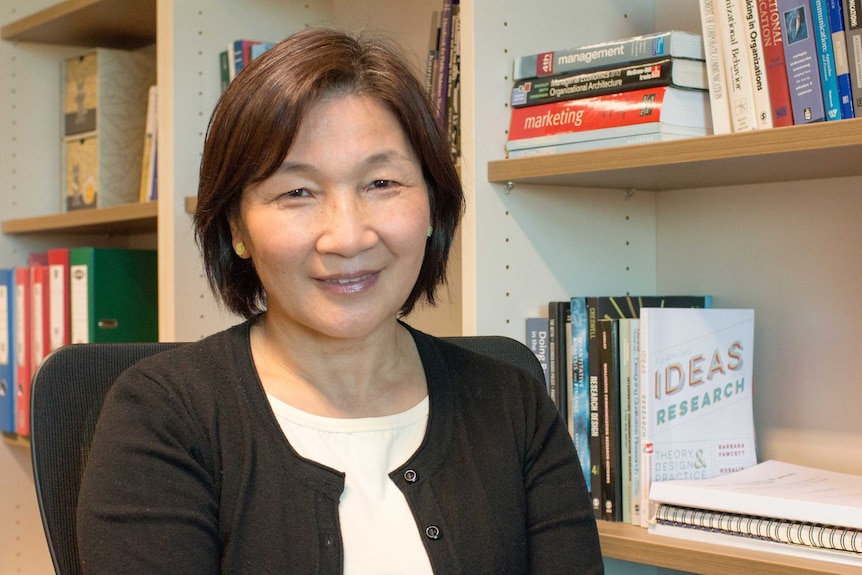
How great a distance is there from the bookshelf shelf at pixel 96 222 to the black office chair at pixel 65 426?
3.22ft

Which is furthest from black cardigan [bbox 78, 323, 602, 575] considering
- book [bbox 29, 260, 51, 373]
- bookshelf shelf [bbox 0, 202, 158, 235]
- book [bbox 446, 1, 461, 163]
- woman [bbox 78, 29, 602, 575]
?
book [bbox 29, 260, 51, 373]

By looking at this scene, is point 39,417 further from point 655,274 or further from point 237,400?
point 655,274

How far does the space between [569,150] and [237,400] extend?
64cm

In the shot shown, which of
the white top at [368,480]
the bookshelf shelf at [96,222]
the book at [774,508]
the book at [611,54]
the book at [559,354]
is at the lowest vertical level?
the book at [774,508]

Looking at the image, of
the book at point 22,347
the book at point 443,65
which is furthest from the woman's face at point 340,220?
the book at point 22,347

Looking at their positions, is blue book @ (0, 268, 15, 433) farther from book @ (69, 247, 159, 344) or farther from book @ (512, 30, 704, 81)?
book @ (512, 30, 704, 81)

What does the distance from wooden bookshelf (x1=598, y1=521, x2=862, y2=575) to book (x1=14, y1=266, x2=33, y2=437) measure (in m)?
1.46

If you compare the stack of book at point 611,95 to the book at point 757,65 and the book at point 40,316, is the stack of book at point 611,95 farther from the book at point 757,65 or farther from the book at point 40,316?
the book at point 40,316

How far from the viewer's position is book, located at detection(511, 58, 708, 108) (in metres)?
1.33

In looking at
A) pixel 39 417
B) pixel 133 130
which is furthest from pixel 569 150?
pixel 133 130

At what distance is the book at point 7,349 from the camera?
2.32m

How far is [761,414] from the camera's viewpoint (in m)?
1.54

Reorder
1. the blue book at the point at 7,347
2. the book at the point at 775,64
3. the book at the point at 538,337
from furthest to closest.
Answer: the blue book at the point at 7,347
the book at the point at 538,337
the book at the point at 775,64

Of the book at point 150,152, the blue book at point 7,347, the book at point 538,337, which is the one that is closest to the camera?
the book at point 538,337
